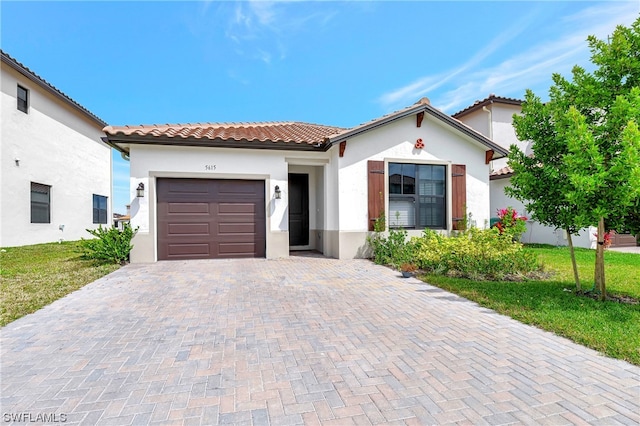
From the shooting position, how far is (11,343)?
11.2 ft

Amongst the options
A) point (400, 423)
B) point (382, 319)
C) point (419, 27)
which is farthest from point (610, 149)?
point (419, 27)

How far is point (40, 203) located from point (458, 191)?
665 inches

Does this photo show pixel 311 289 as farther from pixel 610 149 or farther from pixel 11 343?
pixel 610 149

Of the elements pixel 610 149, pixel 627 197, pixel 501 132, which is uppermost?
pixel 501 132

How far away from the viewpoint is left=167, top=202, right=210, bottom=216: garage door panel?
356 inches

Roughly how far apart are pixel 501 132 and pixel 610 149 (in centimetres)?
1229

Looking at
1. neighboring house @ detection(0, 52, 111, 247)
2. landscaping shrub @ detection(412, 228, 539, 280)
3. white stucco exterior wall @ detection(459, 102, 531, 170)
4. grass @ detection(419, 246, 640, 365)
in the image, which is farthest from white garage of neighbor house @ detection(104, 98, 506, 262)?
neighboring house @ detection(0, 52, 111, 247)

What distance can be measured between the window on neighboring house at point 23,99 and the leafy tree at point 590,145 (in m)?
17.1

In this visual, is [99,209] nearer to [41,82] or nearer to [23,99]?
[23,99]

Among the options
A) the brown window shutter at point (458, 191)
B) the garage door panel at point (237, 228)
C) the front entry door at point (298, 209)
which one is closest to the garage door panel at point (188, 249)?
the garage door panel at point (237, 228)

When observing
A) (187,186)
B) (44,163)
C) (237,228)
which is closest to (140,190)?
(187,186)

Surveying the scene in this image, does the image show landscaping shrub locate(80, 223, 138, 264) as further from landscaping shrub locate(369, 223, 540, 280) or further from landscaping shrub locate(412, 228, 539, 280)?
landscaping shrub locate(412, 228, 539, 280)

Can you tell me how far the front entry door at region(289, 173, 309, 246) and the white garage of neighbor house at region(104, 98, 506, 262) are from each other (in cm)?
126

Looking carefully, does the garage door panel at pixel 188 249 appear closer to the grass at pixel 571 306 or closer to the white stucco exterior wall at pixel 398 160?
Answer: the white stucco exterior wall at pixel 398 160
